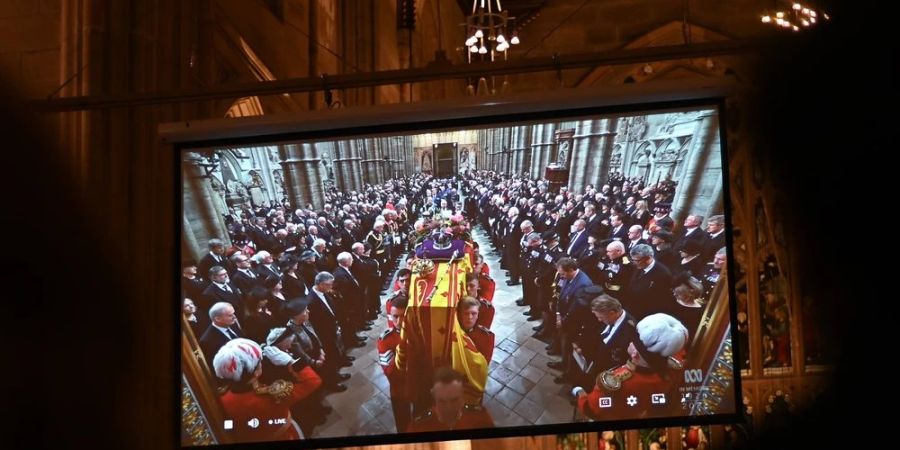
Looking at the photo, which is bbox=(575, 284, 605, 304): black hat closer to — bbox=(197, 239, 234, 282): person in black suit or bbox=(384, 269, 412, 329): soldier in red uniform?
bbox=(384, 269, 412, 329): soldier in red uniform

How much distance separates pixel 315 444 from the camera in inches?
183

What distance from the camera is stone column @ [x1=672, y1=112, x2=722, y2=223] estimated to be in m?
4.44

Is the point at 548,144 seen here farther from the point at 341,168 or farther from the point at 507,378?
the point at 507,378

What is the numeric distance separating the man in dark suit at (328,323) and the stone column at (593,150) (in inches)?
52.2

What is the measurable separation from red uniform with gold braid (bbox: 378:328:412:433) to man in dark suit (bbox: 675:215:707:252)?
1.42 meters

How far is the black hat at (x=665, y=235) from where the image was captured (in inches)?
176

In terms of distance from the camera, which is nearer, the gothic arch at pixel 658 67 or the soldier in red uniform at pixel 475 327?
the soldier in red uniform at pixel 475 327

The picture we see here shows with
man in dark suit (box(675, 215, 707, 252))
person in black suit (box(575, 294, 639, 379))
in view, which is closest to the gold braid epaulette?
person in black suit (box(575, 294, 639, 379))

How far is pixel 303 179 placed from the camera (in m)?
4.73

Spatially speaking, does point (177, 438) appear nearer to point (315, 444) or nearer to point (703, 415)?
point (315, 444)

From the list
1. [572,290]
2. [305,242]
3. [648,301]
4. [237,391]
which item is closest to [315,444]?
[237,391]

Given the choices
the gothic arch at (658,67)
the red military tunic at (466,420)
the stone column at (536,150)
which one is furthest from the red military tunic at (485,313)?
the gothic arch at (658,67)

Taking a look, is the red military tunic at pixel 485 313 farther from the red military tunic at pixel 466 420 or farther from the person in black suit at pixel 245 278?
the person in black suit at pixel 245 278

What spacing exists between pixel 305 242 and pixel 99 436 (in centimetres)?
435
